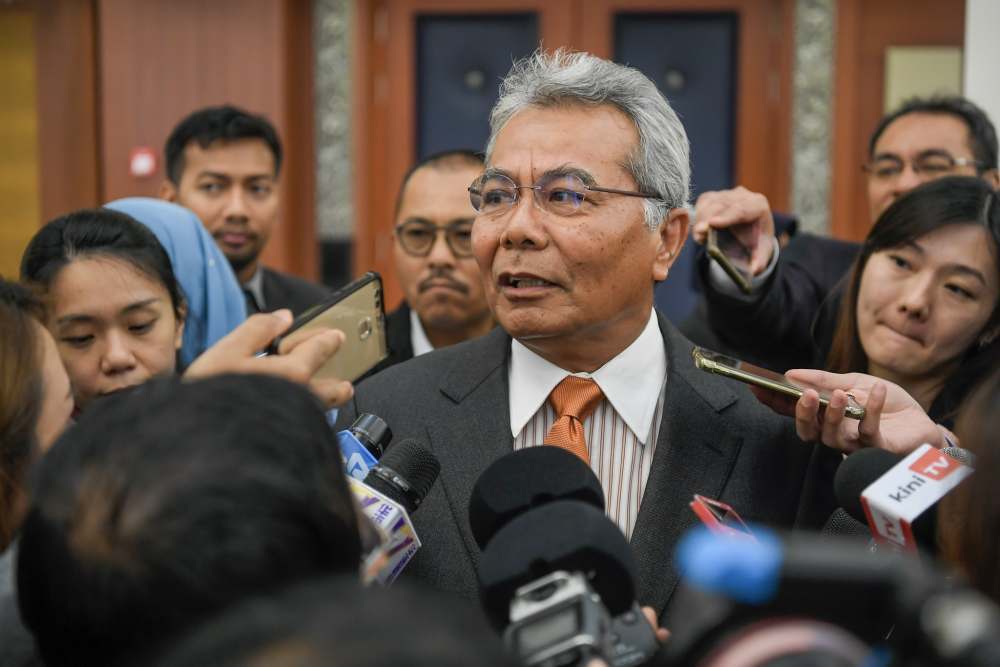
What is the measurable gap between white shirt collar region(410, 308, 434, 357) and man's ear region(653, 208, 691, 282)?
1.18 metres

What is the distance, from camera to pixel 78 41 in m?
5.36

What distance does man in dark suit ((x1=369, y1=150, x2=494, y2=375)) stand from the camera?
318 centimetres

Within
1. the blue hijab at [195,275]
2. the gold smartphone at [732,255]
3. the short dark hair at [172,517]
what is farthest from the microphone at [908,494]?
the blue hijab at [195,275]

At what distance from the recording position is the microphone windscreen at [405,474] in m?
1.49

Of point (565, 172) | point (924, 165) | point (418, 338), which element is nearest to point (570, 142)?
point (565, 172)

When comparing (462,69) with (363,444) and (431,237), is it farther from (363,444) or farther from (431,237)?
(363,444)

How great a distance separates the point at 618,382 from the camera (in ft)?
6.57

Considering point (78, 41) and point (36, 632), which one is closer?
point (36, 632)

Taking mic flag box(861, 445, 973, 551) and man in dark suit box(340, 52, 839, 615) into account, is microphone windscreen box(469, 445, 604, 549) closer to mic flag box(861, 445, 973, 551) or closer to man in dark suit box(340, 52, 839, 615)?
mic flag box(861, 445, 973, 551)

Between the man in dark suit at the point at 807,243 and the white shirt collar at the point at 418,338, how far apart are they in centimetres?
79

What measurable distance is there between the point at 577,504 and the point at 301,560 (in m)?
0.33

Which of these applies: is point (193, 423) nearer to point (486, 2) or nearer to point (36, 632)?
point (36, 632)

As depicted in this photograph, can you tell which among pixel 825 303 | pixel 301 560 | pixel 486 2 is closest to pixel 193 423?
pixel 301 560

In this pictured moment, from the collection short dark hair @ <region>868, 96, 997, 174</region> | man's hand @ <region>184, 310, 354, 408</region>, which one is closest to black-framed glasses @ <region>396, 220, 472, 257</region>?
short dark hair @ <region>868, 96, 997, 174</region>
